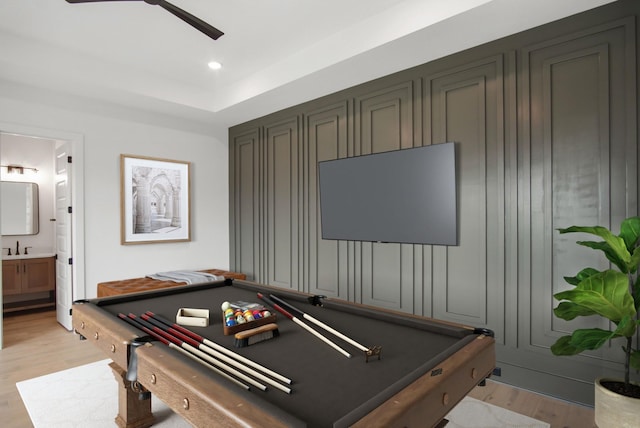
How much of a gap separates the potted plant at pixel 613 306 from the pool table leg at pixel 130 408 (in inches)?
95.0

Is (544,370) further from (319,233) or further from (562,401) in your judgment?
(319,233)

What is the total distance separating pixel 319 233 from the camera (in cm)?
398

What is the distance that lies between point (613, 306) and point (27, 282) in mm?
6075

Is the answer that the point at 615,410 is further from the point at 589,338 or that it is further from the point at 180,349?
the point at 180,349

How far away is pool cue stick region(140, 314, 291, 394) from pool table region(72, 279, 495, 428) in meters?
0.03

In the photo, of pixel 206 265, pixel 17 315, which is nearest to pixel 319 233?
pixel 206 265

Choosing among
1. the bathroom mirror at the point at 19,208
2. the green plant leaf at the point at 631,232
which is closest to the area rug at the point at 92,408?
the green plant leaf at the point at 631,232

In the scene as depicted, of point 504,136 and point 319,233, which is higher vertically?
point 504,136

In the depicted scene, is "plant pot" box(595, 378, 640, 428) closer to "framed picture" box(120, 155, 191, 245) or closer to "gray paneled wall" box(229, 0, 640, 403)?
"gray paneled wall" box(229, 0, 640, 403)

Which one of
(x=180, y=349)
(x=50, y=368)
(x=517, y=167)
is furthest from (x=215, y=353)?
(x=50, y=368)

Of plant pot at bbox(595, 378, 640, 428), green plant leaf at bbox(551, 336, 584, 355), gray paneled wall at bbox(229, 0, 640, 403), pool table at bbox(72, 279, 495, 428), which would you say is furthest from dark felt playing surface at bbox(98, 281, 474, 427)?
gray paneled wall at bbox(229, 0, 640, 403)

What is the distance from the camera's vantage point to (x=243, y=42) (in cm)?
328

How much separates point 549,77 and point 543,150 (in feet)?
1.66

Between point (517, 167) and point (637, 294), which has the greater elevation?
point (517, 167)
